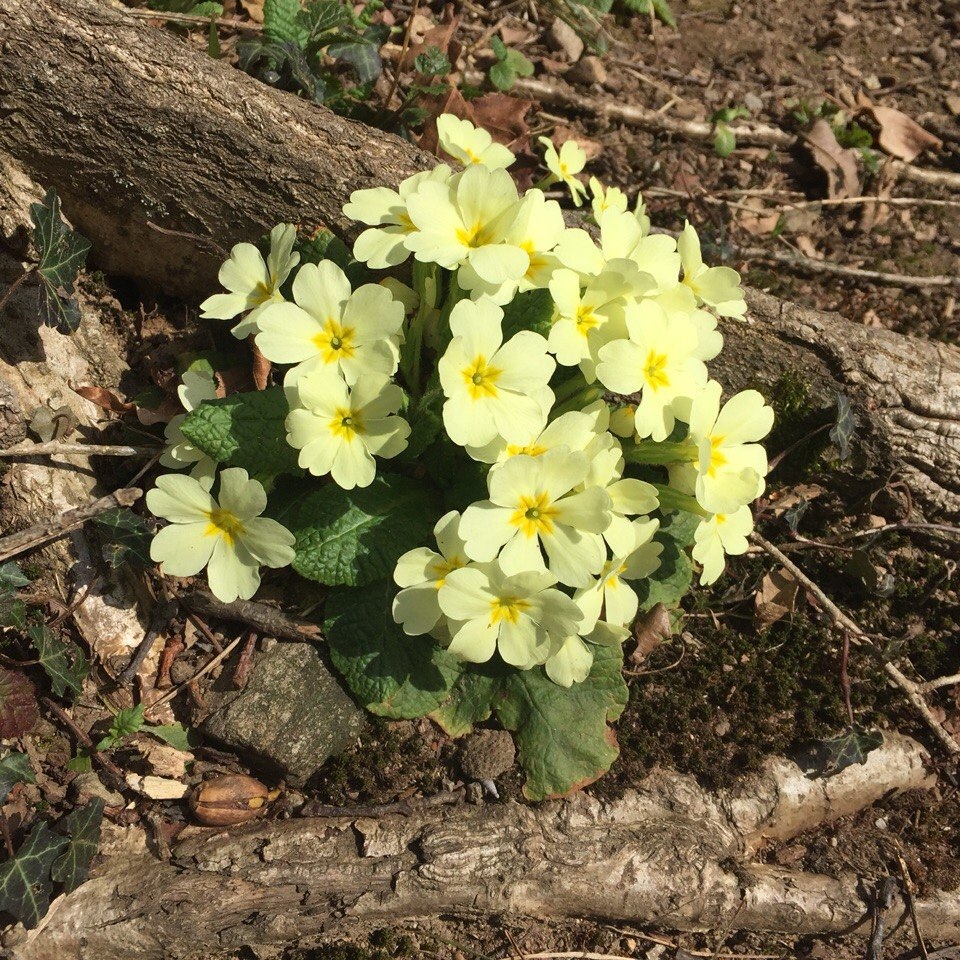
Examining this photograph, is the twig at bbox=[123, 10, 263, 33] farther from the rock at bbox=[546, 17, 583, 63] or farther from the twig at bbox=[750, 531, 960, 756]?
the twig at bbox=[750, 531, 960, 756]

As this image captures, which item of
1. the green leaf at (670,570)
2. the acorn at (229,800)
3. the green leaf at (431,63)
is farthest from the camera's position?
the green leaf at (431,63)

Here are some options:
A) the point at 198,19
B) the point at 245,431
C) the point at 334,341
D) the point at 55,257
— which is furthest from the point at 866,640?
the point at 198,19

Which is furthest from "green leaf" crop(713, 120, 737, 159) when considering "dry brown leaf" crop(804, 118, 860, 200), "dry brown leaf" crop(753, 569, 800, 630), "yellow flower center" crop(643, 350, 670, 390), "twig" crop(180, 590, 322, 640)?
"twig" crop(180, 590, 322, 640)

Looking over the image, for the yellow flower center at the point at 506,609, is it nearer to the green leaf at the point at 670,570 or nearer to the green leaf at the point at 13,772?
the green leaf at the point at 670,570

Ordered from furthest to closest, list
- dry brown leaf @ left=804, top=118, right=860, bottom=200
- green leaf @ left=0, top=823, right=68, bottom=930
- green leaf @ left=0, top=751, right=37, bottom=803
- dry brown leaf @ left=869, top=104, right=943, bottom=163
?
dry brown leaf @ left=869, top=104, right=943, bottom=163
dry brown leaf @ left=804, top=118, right=860, bottom=200
green leaf @ left=0, top=751, right=37, bottom=803
green leaf @ left=0, top=823, right=68, bottom=930

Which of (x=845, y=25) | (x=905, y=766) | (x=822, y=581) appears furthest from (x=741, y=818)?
(x=845, y=25)

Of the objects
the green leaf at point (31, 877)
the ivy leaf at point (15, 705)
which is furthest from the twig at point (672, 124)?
the green leaf at point (31, 877)
